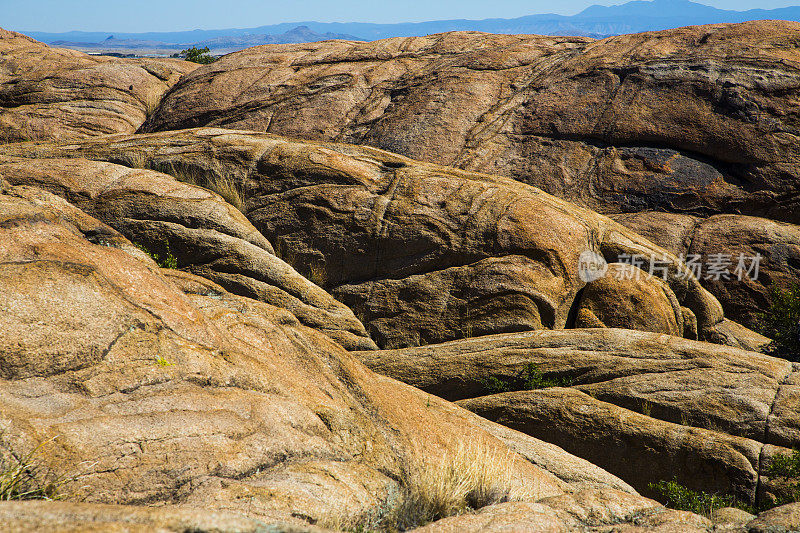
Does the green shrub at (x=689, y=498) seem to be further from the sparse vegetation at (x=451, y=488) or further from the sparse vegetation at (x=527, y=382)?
the sparse vegetation at (x=451, y=488)

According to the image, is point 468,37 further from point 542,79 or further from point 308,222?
point 308,222

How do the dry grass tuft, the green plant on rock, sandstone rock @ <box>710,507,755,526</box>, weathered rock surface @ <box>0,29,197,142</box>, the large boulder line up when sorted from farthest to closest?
1. the dry grass tuft
2. weathered rock surface @ <box>0,29,197,142</box>
3. the green plant on rock
4. sandstone rock @ <box>710,507,755,526</box>
5. the large boulder

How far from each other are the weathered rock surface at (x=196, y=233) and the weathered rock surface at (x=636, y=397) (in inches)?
42.6

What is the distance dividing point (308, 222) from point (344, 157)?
6.38 feet

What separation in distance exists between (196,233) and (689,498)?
29.0 ft

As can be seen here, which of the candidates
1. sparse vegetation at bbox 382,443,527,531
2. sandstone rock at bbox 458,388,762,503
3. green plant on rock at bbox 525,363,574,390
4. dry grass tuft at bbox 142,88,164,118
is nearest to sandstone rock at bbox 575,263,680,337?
green plant on rock at bbox 525,363,574,390

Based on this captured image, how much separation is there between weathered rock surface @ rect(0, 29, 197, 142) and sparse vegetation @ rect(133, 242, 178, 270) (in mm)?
10906

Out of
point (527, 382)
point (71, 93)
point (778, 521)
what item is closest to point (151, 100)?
point (71, 93)

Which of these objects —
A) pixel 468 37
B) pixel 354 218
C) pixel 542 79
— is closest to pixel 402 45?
pixel 468 37

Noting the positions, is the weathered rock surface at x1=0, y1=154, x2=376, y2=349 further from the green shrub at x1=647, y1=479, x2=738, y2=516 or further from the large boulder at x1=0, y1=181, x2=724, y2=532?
the green shrub at x1=647, y1=479, x2=738, y2=516

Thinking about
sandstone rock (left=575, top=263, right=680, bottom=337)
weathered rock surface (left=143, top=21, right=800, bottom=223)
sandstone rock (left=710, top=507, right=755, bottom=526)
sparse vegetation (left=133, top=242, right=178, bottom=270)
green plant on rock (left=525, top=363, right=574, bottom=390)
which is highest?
weathered rock surface (left=143, top=21, right=800, bottom=223)

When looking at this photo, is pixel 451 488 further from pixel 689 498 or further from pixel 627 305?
pixel 627 305

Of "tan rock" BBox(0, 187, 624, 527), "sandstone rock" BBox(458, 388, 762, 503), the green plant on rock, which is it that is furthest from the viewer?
the green plant on rock

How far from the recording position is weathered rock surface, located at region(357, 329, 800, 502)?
8.13 m
